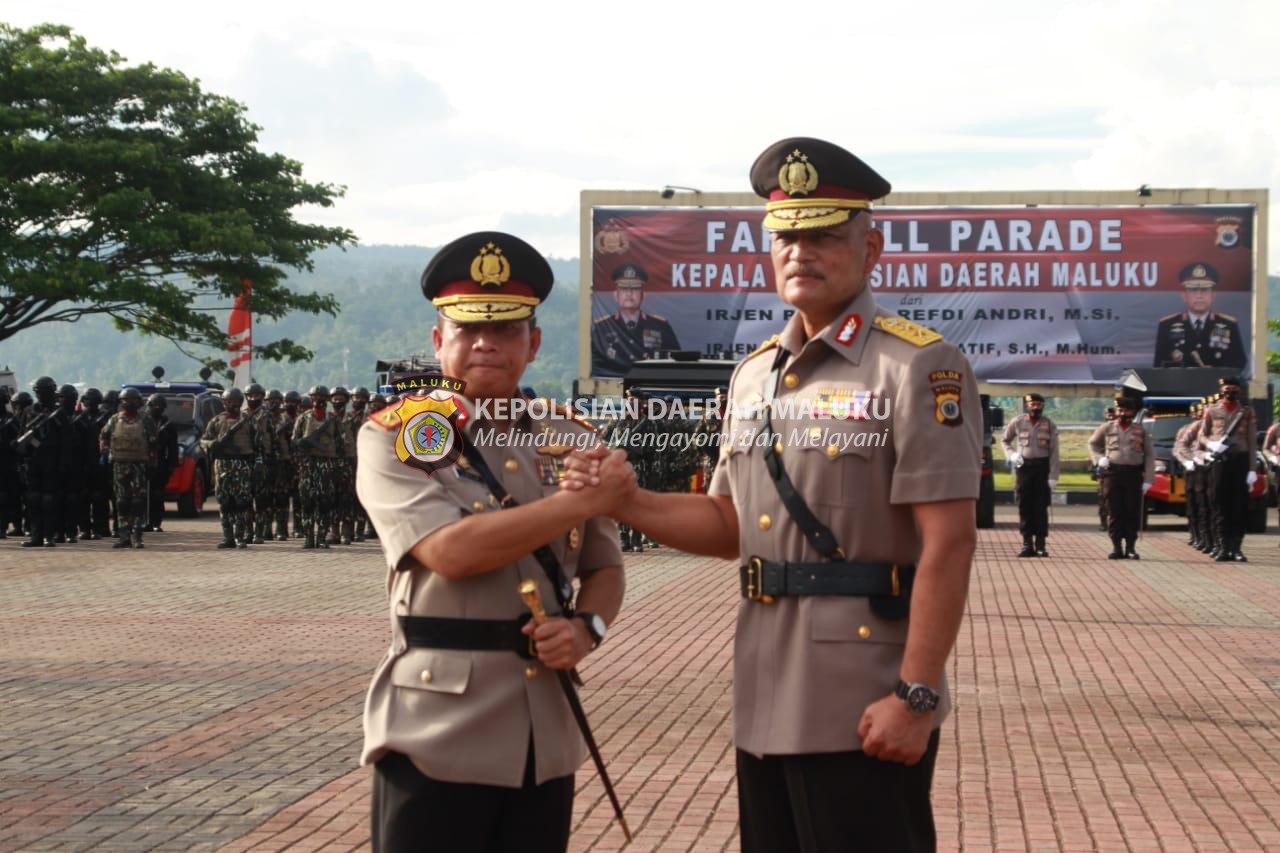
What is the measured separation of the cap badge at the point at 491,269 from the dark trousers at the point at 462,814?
1017 millimetres

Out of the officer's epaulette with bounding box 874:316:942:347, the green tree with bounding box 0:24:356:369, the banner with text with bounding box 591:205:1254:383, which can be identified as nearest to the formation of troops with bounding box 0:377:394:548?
the green tree with bounding box 0:24:356:369

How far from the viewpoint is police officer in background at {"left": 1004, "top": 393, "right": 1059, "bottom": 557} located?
19.8m

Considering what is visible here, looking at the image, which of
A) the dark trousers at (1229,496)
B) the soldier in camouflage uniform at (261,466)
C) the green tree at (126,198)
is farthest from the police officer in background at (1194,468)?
the green tree at (126,198)

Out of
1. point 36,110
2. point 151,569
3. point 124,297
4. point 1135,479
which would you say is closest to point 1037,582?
point 1135,479

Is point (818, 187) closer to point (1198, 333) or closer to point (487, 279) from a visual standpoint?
point (487, 279)

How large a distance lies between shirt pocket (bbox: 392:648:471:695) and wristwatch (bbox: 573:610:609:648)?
262mm

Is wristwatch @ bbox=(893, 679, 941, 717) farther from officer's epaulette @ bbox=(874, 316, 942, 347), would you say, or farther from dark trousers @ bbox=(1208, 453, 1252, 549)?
dark trousers @ bbox=(1208, 453, 1252, 549)

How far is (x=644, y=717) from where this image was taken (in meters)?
8.55

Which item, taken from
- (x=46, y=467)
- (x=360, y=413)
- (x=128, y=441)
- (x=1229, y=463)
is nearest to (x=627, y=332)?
(x=360, y=413)

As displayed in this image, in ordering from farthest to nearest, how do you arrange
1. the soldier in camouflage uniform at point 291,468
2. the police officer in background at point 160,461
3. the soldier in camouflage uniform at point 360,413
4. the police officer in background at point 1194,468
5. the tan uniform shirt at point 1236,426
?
the soldier in camouflage uniform at point 360,413 < the police officer in background at point 160,461 < the soldier in camouflage uniform at point 291,468 < the police officer in background at point 1194,468 < the tan uniform shirt at point 1236,426

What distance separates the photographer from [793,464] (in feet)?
11.9

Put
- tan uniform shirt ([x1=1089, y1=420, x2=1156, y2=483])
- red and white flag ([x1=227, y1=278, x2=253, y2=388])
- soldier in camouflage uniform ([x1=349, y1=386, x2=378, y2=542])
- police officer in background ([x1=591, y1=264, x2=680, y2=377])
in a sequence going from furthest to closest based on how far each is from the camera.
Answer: police officer in background ([x1=591, y1=264, x2=680, y2=377]), red and white flag ([x1=227, y1=278, x2=253, y2=388]), soldier in camouflage uniform ([x1=349, y1=386, x2=378, y2=542]), tan uniform shirt ([x1=1089, y1=420, x2=1156, y2=483])

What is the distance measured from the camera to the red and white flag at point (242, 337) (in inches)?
1265

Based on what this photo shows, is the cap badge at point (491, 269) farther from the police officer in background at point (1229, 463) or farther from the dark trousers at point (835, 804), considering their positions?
the police officer in background at point (1229, 463)
